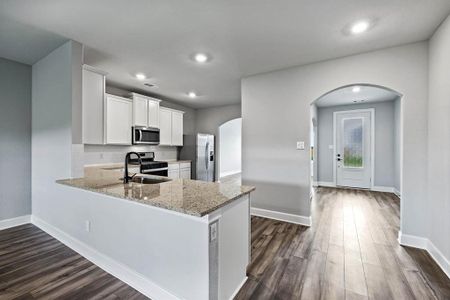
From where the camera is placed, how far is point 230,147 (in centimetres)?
838

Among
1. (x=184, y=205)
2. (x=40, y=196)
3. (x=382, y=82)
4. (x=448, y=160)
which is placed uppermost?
(x=382, y=82)

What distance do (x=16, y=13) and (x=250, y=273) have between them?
3501mm

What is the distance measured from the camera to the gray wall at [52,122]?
2.55 m

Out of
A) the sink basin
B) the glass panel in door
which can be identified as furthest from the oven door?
the glass panel in door

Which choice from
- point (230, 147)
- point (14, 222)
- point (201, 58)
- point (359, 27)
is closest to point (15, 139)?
point (14, 222)

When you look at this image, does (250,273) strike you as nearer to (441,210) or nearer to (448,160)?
(441,210)

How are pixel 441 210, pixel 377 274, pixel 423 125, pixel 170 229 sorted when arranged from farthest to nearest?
1. pixel 423 125
2. pixel 441 210
3. pixel 377 274
4. pixel 170 229

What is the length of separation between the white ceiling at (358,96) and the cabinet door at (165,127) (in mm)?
3754

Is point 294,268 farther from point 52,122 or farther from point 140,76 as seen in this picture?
point 140,76

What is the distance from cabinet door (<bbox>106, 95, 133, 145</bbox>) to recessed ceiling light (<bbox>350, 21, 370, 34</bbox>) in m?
4.03

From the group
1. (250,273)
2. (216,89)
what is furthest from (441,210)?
(216,89)

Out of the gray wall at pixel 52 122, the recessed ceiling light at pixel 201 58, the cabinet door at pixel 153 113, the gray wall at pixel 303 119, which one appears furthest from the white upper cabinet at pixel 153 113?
the gray wall at pixel 303 119

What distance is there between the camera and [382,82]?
2.64m

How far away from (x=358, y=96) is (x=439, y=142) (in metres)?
3.39
